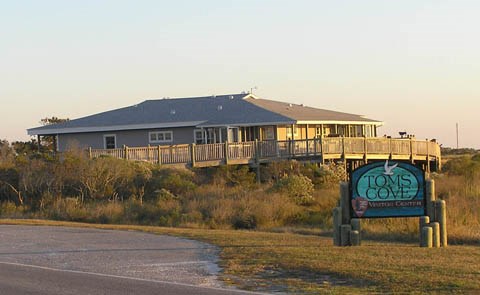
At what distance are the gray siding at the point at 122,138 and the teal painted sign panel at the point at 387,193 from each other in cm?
3650

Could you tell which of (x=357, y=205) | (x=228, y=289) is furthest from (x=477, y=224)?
(x=228, y=289)

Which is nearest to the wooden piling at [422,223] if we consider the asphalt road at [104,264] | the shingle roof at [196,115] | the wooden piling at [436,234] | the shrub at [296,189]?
the wooden piling at [436,234]

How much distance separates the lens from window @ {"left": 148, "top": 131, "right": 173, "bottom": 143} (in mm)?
54625

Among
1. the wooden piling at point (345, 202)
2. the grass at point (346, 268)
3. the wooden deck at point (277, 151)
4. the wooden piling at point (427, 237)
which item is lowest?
the grass at point (346, 268)

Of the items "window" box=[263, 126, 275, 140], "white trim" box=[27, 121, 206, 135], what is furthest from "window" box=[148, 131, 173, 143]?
"window" box=[263, 126, 275, 140]

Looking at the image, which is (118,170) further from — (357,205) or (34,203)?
(357,205)

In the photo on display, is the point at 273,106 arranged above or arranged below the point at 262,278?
above

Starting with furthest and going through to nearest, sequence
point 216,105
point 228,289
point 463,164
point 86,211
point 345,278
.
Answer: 1. point 216,105
2. point 463,164
3. point 86,211
4. point 345,278
5. point 228,289

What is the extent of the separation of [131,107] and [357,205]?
45.2 meters

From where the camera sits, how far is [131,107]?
202ft

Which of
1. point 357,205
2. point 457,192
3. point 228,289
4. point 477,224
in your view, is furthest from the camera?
point 457,192

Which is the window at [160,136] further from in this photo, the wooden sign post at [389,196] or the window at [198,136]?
the wooden sign post at [389,196]

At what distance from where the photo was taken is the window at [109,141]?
55.4 meters

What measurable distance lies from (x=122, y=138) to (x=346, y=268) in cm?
4256
